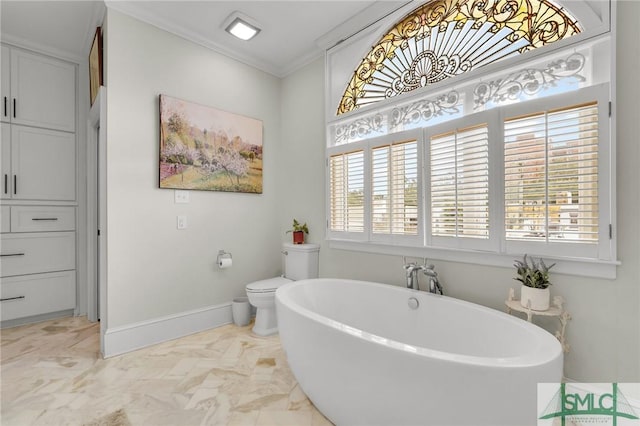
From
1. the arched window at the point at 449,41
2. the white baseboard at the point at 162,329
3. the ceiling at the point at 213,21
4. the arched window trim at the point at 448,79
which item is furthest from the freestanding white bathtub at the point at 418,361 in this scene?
the ceiling at the point at 213,21

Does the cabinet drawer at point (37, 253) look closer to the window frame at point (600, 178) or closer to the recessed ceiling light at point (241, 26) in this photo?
the recessed ceiling light at point (241, 26)

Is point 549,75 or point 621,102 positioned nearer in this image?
point 621,102

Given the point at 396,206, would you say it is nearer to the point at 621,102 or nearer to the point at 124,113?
the point at 621,102

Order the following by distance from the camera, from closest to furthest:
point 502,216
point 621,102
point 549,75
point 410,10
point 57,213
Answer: point 621,102
point 549,75
point 502,216
point 410,10
point 57,213

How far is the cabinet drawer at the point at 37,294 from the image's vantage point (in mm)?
2721

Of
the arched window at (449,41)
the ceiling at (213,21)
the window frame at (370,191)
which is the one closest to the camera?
the arched window at (449,41)

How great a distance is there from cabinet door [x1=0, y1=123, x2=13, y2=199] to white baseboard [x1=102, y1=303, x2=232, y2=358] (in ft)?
5.70

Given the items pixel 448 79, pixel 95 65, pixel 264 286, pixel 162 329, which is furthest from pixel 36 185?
pixel 448 79

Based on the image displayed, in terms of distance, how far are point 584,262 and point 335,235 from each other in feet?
5.67

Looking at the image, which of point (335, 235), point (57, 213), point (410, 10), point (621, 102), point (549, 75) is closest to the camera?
point (621, 102)

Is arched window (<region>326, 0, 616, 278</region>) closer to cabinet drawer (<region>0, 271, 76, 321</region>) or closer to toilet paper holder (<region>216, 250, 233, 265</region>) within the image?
toilet paper holder (<region>216, 250, 233, 265</region>)

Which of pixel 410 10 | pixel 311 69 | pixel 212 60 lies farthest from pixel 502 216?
pixel 212 60

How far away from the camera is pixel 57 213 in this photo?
295cm

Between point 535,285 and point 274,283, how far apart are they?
6.42 feet
